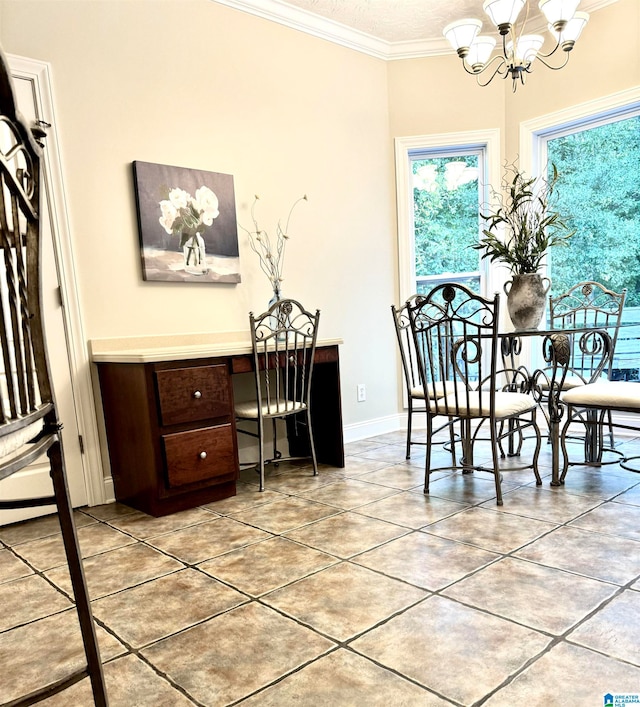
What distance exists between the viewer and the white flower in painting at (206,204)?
3.02 metres

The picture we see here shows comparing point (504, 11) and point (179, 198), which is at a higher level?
point (504, 11)

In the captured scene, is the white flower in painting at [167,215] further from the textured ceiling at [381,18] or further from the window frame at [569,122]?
the window frame at [569,122]

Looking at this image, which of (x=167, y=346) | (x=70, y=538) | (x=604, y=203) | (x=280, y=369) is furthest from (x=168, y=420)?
(x=604, y=203)

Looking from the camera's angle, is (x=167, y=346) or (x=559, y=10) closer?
(x=559, y=10)

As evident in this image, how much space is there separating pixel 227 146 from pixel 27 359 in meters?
2.57

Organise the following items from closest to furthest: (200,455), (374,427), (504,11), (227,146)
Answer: (504,11), (200,455), (227,146), (374,427)

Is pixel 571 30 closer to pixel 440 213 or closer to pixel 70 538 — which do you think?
pixel 440 213

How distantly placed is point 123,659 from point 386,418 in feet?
9.47

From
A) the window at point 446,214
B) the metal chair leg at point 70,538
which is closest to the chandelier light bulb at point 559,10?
the window at point 446,214

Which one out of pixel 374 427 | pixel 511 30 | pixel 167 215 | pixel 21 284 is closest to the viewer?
pixel 21 284

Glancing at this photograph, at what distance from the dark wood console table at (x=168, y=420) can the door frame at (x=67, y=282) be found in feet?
0.24

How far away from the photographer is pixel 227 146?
3184 millimetres

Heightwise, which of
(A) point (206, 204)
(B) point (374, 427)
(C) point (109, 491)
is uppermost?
(A) point (206, 204)

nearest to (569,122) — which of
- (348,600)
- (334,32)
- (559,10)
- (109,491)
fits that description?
(559,10)
